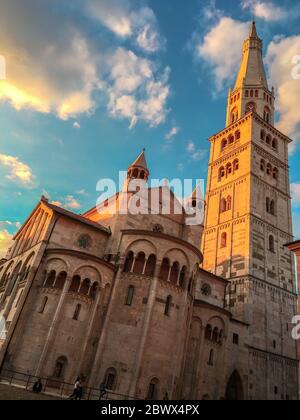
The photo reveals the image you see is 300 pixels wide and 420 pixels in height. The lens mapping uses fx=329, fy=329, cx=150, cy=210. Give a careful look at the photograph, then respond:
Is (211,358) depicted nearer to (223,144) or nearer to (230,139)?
(230,139)

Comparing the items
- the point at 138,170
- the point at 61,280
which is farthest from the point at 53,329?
the point at 138,170

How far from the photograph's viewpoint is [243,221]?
3647cm

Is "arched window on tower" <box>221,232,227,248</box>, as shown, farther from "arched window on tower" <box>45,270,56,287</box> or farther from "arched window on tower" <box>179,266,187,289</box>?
"arched window on tower" <box>45,270,56,287</box>

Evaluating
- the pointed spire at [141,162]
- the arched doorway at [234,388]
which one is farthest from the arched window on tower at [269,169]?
the arched doorway at [234,388]

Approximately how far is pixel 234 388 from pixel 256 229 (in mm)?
15873

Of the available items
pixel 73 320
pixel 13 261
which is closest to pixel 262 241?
pixel 73 320

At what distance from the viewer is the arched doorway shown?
1126 inches

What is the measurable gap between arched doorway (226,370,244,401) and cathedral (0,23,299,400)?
8 centimetres

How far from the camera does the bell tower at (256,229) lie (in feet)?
104

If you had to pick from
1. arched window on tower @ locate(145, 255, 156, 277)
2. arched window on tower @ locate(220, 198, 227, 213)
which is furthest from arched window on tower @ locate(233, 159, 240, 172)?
arched window on tower @ locate(145, 255, 156, 277)

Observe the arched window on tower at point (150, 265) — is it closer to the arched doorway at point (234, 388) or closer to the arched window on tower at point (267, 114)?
the arched doorway at point (234, 388)

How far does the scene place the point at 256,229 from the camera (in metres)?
36.0

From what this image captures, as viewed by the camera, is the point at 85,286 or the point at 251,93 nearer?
the point at 85,286

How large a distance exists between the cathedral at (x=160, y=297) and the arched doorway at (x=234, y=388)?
3.1 inches
